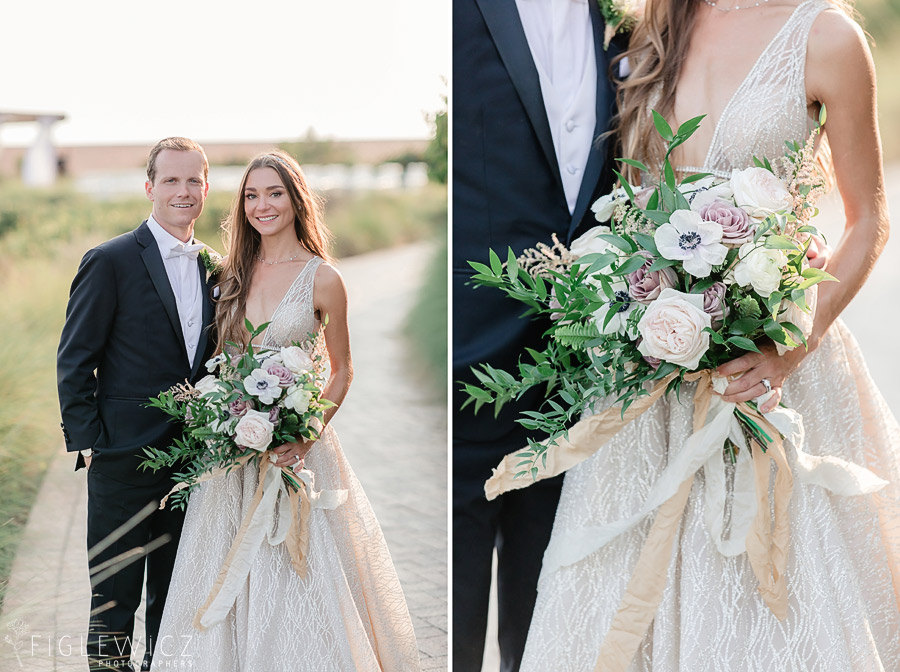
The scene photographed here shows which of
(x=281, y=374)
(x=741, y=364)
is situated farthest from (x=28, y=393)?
(x=741, y=364)

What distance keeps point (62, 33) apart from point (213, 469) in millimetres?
1233

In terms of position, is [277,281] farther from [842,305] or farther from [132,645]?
[842,305]

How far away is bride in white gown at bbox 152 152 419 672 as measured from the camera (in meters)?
2.21

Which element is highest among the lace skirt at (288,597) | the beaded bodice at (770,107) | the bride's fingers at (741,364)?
the beaded bodice at (770,107)

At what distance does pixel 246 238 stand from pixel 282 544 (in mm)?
851

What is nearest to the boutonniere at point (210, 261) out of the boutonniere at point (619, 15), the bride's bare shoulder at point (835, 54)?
the boutonniere at point (619, 15)

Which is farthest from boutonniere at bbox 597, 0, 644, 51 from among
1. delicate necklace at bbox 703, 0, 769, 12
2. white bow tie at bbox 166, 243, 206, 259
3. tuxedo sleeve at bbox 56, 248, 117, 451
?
tuxedo sleeve at bbox 56, 248, 117, 451

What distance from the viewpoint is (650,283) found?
169 cm

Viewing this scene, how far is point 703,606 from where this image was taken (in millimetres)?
1843

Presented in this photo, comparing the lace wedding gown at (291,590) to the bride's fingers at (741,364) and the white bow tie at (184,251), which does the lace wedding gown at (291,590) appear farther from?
the bride's fingers at (741,364)

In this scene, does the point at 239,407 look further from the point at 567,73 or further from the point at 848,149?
the point at 848,149

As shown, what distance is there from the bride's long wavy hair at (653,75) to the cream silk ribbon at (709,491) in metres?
0.63

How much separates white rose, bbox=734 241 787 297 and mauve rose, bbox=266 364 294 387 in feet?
3.72

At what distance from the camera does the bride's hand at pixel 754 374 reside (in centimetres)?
178
